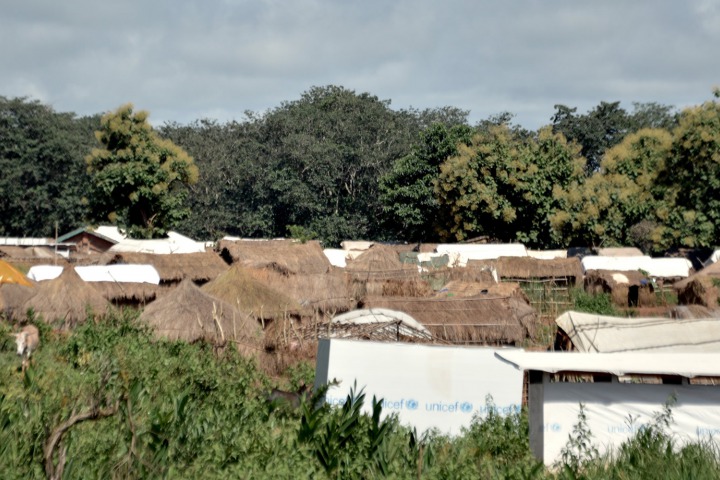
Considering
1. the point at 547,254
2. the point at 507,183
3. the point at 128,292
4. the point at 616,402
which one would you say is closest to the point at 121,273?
the point at 128,292

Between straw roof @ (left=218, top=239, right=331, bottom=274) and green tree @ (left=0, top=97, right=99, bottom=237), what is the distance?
29211 mm

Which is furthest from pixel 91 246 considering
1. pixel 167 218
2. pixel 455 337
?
pixel 455 337

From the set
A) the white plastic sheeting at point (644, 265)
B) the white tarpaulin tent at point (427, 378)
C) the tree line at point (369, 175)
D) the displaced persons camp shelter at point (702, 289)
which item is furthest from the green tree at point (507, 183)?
the white tarpaulin tent at point (427, 378)

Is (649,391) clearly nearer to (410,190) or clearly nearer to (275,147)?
(410,190)

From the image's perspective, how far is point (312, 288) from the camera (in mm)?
26297

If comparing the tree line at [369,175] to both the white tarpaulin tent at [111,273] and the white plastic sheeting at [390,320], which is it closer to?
the white tarpaulin tent at [111,273]

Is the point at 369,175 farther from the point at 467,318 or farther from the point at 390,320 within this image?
the point at 390,320

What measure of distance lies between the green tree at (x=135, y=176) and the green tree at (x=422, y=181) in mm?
11049

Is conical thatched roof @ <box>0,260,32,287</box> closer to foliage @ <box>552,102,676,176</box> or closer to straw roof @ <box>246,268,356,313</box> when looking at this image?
straw roof @ <box>246,268,356,313</box>

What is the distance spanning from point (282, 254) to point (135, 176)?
15587mm

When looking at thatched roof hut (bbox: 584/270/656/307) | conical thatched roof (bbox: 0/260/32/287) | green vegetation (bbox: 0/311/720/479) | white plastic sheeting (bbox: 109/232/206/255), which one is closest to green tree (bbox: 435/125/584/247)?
thatched roof hut (bbox: 584/270/656/307)

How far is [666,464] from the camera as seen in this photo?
10.7 meters

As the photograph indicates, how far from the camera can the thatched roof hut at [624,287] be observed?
106 ft

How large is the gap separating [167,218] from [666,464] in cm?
3955
